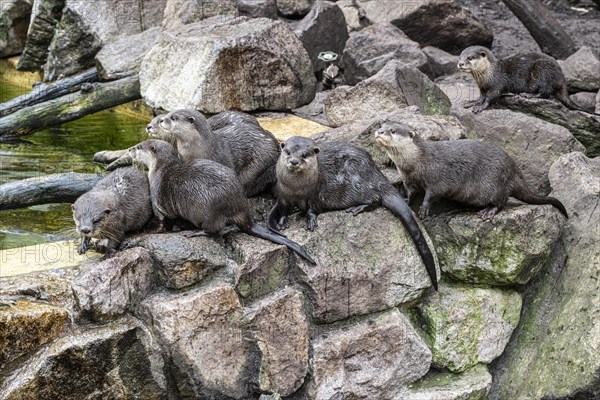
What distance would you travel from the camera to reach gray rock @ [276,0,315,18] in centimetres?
845

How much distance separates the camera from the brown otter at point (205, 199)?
13.2 ft

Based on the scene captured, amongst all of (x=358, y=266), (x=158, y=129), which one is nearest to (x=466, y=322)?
(x=358, y=266)

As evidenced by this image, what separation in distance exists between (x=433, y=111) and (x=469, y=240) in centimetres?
165

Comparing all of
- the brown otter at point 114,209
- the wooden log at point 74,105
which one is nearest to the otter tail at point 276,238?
the brown otter at point 114,209

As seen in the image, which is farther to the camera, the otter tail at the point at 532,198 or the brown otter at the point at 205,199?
the otter tail at the point at 532,198

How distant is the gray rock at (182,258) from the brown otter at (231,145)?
2.11ft

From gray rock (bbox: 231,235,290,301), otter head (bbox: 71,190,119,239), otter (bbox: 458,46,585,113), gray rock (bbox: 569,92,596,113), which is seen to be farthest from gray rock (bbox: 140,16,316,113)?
gray rock (bbox: 569,92,596,113)

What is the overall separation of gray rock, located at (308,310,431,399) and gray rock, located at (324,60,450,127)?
5.95 ft

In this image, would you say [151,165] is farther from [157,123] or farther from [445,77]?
[445,77]

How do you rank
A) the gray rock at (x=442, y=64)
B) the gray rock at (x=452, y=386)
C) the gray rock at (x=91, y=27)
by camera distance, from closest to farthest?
the gray rock at (x=452, y=386) → the gray rock at (x=442, y=64) → the gray rock at (x=91, y=27)

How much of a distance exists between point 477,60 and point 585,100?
1.29 m

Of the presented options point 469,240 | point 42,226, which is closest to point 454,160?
point 469,240

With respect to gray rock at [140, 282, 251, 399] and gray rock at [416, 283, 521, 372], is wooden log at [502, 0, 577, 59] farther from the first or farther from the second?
gray rock at [140, 282, 251, 399]

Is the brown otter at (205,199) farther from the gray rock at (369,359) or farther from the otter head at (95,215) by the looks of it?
the gray rock at (369,359)
